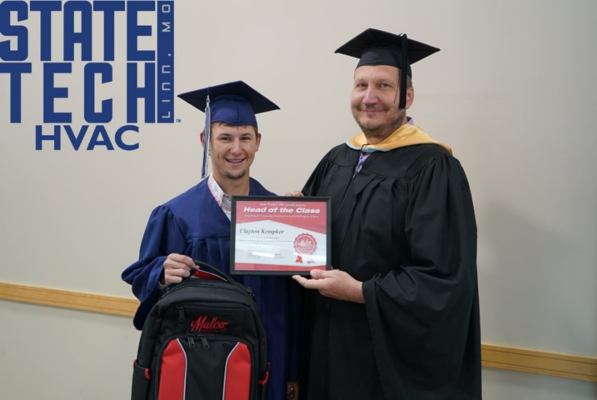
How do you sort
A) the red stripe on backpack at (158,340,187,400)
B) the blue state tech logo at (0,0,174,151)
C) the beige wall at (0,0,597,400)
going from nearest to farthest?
the red stripe on backpack at (158,340,187,400) → the beige wall at (0,0,597,400) → the blue state tech logo at (0,0,174,151)

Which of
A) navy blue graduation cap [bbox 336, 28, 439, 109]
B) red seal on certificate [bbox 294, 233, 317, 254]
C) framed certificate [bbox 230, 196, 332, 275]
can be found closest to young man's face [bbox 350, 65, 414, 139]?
navy blue graduation cap [bbox 336, 28, 439, 109]

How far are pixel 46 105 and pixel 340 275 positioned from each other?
234cm

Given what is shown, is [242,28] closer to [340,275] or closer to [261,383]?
[340,275]

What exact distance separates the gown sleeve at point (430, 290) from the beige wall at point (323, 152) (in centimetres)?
65

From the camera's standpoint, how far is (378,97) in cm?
185

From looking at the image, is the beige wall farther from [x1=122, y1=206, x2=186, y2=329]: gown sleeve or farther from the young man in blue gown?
[x1=122, y1=206, x2=186, y2=329]: gown sleeve

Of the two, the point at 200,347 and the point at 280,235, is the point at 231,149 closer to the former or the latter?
the point at 280,235

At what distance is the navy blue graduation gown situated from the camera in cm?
187

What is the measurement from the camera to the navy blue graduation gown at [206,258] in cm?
187

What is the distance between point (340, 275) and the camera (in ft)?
5.62

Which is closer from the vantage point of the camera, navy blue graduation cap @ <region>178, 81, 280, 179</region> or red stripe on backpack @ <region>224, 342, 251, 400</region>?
red stripe on backpack @ <region>224, 342, 251, 400</region>

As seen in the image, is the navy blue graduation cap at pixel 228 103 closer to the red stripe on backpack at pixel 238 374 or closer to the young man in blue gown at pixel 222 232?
the young man in blue gown at pixel 222 232

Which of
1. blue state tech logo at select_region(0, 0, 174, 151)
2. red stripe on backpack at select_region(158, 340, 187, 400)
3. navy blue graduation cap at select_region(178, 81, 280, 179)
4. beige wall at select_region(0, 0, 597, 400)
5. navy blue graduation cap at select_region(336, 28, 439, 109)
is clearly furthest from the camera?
blue state tech logo at select_region(0, 0, 174, 151)

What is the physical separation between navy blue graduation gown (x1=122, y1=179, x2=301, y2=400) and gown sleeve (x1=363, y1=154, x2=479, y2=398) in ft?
1.21
